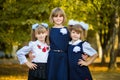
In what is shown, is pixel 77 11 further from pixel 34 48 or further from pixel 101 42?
pixel 101 42

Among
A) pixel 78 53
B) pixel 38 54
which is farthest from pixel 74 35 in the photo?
pixel 38 54

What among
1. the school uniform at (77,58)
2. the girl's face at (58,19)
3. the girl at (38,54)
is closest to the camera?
the school uniform at (77,58)

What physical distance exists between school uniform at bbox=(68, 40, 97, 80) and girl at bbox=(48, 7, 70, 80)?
8cm

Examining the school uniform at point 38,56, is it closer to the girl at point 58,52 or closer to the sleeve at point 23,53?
the sleeve at point 23,53

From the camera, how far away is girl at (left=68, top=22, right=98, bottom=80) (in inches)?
261

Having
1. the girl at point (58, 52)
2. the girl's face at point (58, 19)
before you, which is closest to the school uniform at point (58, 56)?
the girl at point (58, 52)

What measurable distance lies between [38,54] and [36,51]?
7cm

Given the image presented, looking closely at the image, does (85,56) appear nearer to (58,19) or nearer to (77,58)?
(77,58)

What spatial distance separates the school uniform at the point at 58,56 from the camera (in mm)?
6656

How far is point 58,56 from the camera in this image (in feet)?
21.8

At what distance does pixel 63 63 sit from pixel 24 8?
380 inches

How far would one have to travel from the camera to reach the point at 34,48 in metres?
7.07

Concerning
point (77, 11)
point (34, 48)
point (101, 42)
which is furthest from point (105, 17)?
point (34, 48)

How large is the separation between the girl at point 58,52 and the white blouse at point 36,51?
0.71 feet
